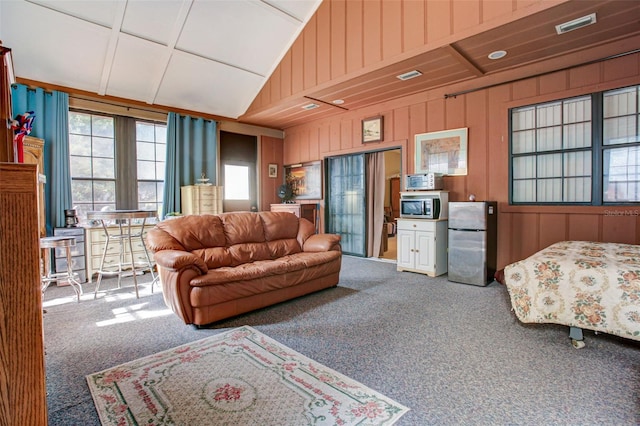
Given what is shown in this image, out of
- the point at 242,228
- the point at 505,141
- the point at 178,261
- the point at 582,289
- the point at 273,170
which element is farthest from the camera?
the point at 273,170

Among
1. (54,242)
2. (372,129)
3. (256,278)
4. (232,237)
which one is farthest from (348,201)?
(54,242)

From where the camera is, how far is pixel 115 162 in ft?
18.0

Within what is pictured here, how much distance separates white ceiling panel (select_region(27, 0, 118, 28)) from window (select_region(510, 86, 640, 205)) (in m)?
5.62

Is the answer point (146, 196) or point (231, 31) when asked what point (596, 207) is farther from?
point (146, 196)

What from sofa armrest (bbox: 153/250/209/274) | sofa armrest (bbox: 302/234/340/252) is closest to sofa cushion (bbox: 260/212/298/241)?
sofa armrest (bbox: 302/234/340/252)

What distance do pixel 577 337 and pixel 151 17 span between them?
5990mm

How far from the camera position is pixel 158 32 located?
15.3 ft

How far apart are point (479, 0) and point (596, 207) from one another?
2781 mm

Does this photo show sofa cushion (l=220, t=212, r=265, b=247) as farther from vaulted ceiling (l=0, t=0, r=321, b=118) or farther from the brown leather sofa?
vaulted ceiling (l=0, t=0, r=321, b=118)

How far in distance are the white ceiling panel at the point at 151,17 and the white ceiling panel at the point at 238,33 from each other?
200 mm

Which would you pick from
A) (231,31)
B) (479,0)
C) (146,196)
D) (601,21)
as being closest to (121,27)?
(231,31)

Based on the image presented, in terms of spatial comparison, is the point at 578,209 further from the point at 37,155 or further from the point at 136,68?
the point at 37,155

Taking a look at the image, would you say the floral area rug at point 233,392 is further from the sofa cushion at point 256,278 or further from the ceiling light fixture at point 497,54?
the ceiling light fixture at point 497,54

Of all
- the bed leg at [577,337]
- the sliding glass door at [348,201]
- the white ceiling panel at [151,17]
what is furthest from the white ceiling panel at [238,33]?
the bed leg at [577,337]
